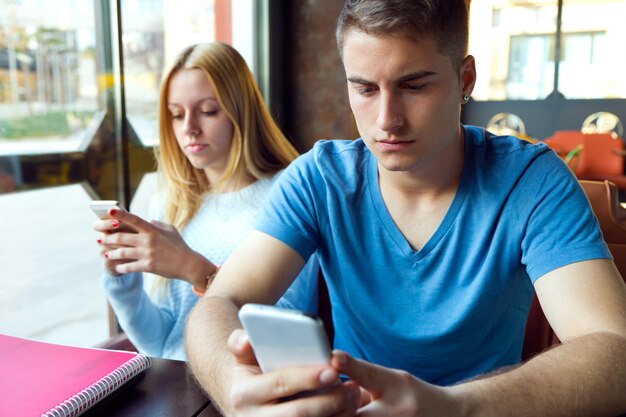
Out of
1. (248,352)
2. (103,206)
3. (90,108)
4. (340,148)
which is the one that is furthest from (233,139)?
(248,352)

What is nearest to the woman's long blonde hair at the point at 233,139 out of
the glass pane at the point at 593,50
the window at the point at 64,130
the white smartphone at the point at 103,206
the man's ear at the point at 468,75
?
the white smartphone at the point at 103,206

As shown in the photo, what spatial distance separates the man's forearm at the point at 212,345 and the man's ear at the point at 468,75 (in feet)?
2.32

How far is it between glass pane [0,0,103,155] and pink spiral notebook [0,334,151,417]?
1.21m

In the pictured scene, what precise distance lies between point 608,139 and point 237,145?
5.30m

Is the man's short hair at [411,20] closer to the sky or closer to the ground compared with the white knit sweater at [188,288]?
closer to the sky

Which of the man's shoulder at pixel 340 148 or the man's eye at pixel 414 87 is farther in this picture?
the man's shoulder at pixel 340 148

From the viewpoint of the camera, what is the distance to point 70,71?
7.72 ft

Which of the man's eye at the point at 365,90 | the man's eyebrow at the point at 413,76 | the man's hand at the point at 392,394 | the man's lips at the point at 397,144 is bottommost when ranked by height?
the man's hand at the point at 392,394

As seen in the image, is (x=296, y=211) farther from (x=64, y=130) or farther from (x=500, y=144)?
(x=64, y=130)

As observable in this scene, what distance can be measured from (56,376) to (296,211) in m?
0.61

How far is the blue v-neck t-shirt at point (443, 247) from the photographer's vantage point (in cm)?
126

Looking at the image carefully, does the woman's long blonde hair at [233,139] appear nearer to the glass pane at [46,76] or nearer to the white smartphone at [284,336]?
the glass pane at [46,76]

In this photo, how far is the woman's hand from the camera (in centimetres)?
141

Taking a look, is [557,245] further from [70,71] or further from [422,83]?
[70,71]
